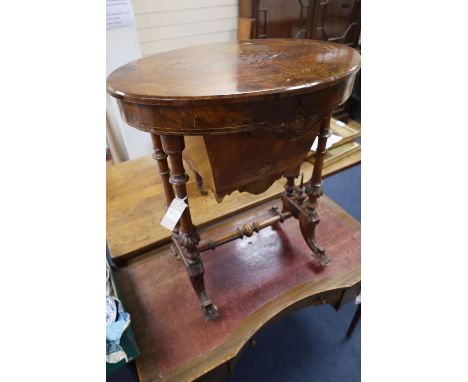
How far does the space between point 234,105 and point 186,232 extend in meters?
0.51

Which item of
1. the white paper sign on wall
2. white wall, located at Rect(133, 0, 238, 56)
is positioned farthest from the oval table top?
white wall, located at Rect(133, 0, 238, 56)

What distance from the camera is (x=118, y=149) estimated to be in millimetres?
2221

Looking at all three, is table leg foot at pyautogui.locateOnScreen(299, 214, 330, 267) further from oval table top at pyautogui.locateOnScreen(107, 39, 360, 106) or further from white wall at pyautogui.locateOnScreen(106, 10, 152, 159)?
white wall at pyautogui.locateOnScreen(106, 10, 152, 159)

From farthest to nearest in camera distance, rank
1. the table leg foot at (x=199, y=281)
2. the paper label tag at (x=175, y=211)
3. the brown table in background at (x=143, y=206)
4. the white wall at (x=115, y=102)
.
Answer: the white wall at (x=115, y=102)
the brown table in background at (x=143, y=206)
the table leg foot at (x=199, y=281)
the paper label tag at (x=175, y=211)

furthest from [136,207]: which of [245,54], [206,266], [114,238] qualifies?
[245,54]

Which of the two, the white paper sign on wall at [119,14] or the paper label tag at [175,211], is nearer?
the paper label tag at [175,211]

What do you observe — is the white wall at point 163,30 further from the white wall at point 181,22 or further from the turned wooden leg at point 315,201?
the turned wooden leg at point 315,201

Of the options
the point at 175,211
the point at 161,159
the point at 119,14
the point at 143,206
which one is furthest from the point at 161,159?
the point at 119,14

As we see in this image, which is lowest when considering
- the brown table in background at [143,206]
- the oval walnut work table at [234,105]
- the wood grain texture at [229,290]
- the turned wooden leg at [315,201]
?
the wood grain texture at [229,290]

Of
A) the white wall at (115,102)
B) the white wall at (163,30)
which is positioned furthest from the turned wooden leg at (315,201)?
the white wall at (163,30)

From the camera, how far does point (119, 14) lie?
1.63 metres

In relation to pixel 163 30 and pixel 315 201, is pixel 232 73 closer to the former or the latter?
pixel 315 201

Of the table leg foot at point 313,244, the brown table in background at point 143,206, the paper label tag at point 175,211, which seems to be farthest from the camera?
the brown table in background at point 143,206

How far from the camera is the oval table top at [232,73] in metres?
0.62
